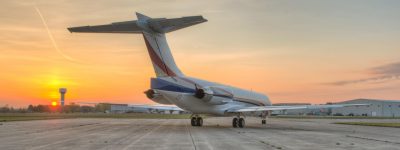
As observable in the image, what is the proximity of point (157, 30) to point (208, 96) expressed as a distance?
686 cm

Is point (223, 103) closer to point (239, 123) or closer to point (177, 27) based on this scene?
point (239, 123)

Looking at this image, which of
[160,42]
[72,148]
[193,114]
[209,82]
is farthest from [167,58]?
[72,148]

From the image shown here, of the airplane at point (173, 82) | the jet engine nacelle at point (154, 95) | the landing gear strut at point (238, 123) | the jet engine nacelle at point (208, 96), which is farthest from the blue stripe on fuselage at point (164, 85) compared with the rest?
the landing gear strut at point (238, 123)

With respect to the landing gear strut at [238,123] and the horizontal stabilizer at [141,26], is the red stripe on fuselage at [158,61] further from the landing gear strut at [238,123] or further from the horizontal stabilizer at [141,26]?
the landing gear strut at [238,123]

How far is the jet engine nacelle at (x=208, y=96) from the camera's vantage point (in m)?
35.5

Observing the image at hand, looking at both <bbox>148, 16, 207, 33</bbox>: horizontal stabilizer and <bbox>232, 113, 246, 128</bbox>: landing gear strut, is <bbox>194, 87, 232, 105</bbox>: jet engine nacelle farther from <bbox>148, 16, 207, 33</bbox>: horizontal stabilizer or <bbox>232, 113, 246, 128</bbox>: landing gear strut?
<bbox>148, 16, 207, 33</bbox>: horizontal stabilizer

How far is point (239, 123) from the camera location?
39.7 meters

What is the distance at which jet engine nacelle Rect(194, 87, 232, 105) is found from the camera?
35.5 meters

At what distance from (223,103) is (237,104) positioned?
282 cm

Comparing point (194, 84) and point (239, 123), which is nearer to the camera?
point (194, 84)

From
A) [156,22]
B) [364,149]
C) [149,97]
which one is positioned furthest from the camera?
[149,97]

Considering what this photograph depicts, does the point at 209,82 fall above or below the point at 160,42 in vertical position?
below

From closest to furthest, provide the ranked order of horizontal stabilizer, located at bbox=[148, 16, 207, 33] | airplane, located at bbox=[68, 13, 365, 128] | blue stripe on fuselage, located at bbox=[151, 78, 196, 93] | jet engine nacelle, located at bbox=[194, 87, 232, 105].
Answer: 1. horizontal stabilizer, located at bbox=[148, 16, 207, 33]
2. airplane, located at bbox=[68, 13, 365, 128]
3. blue stripe on fuselage, located at bbox=[151, 78, 196, 93]
4. jet engine nacelle, located at bbox=[194, 87, 232, 105]

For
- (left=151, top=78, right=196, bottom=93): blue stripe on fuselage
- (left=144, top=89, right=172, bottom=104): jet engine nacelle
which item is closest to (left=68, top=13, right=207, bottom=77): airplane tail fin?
(left=151, top=78, right=196, bottom=93): blue stripe on fuselage
